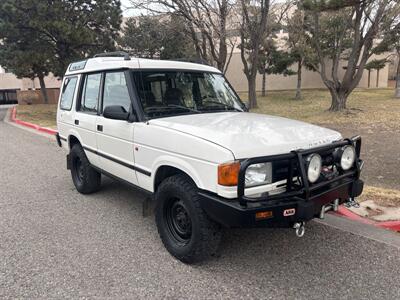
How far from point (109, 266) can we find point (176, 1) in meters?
13.8

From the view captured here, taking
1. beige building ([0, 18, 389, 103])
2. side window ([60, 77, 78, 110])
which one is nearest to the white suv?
side window ([60, 77, 78, 110])

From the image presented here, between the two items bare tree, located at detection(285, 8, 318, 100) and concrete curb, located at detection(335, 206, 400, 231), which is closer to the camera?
concrete curb, located at detection(335, 206, 400, 231)

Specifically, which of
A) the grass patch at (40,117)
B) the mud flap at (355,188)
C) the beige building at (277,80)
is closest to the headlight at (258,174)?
the mud flap at (355,188)

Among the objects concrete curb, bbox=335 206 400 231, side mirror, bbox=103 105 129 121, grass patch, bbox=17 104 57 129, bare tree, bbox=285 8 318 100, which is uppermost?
bare tree, bbox=285 8 318 100

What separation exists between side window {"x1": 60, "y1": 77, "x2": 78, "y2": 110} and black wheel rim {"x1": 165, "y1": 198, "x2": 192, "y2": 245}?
117 inches

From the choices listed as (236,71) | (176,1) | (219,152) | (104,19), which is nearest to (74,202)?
(219,152)

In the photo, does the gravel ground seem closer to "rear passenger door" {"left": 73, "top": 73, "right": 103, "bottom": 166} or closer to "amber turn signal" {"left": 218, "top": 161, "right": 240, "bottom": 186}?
"amber turn signal" {"left": 218, "top": 161, "right": 240, "bottom": 186}

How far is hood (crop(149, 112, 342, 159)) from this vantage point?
3006 mm

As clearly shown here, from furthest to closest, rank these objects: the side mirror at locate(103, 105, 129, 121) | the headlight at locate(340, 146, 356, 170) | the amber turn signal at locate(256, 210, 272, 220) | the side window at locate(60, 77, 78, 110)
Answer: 1. the side window at locate(60, 77, 78, 110)
2. the side mirror at locate(103, 105, 129, 121)
3. the headlight at locate(340, 146, 356, 170)
4. the amber turn signal at locate(256, 210, 272, 220)

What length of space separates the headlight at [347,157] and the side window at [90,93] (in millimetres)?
3196

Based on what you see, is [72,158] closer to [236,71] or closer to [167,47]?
[167,47]

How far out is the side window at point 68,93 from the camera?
5.72 m

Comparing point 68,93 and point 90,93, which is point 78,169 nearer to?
point 68,93

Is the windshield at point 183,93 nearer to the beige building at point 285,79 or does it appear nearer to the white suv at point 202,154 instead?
the white suv at point 202,154
